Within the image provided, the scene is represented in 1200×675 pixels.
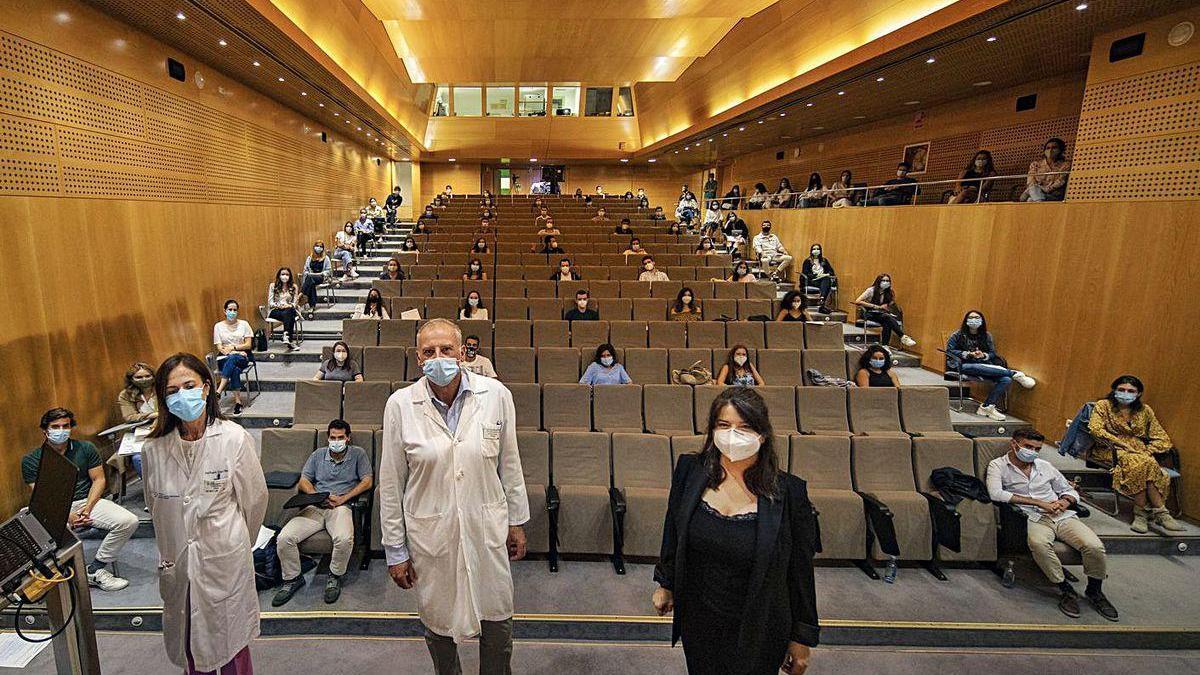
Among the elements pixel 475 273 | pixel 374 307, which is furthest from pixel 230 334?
pixel 475 273

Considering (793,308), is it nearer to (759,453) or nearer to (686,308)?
(686,308)

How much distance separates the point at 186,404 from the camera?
1842mm

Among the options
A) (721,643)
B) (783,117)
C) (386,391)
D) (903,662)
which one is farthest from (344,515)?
(783,117)

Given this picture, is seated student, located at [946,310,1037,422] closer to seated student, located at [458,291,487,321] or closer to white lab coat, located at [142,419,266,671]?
seated student, located at [458,291,487,321]

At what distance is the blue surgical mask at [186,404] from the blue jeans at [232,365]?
3.73m

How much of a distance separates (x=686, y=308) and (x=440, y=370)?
17.0 ft

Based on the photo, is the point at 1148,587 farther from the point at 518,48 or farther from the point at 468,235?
the point at 518,48

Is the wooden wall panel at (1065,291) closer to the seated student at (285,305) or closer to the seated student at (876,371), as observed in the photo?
the seated student at (876,371)

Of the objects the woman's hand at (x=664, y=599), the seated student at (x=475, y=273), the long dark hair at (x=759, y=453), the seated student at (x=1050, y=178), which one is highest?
the seated student at (x=1050, y=178)

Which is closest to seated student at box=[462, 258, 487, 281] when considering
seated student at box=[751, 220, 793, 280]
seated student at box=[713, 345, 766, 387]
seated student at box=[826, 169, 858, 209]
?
seated student at box=[713, 345, 766, 387]

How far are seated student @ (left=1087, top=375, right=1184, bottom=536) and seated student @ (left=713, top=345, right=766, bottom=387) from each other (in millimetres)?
2609

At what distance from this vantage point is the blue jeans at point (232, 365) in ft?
16.7

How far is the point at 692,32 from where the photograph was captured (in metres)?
11.0

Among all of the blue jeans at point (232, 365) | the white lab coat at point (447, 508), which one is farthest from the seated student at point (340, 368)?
the white lab coat at point (447, 508)
